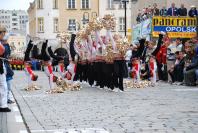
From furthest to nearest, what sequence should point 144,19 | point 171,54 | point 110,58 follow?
point 144,19
point 171,54
point 110,58

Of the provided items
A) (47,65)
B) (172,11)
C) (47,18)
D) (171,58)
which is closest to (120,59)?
(47,65)

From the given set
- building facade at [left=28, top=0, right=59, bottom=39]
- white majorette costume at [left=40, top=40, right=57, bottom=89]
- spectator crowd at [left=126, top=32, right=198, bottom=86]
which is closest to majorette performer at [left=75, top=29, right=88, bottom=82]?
spectator crowd at [left=126, top=32, right=198, bottom=86]

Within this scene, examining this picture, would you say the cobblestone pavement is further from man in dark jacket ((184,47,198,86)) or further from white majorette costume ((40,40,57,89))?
man in dark jacket ((184,47,198,86))

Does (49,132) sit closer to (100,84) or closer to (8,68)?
(8,68)

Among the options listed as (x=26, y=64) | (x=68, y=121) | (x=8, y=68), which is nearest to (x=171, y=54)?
(x=26, y=64)

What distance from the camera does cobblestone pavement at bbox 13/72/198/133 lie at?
33.6 ft

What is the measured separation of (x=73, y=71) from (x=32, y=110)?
9241mm

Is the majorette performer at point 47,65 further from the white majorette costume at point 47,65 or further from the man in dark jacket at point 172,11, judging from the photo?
the man in dark jacket at point 172,11

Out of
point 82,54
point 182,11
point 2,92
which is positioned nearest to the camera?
point 2,92

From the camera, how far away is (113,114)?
1250 centimetres

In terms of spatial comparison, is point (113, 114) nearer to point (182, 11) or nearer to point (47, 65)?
point (47, 65)

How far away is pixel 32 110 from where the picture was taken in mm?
13867

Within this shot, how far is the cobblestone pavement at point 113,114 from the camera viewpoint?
33.6 feet

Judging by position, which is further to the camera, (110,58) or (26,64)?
(26,64)
